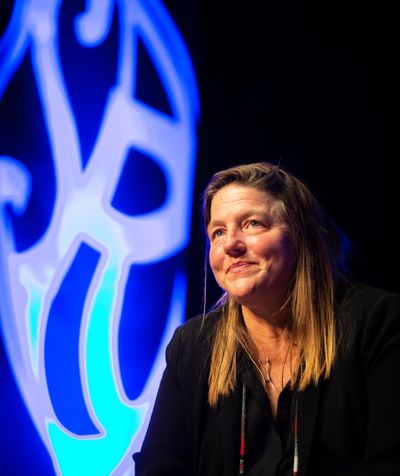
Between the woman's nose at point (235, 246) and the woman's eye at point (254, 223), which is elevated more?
the woman's eye at point (254, 223)

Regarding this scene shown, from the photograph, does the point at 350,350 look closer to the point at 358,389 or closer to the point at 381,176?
the point at 358,389

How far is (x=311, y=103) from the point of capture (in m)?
2.57

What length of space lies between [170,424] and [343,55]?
1.89m

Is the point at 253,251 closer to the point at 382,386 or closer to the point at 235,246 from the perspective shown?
the point at 235,246

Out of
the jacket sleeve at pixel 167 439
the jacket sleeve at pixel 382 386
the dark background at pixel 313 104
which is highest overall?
the dark background at pixel 313 104

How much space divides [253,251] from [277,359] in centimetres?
32

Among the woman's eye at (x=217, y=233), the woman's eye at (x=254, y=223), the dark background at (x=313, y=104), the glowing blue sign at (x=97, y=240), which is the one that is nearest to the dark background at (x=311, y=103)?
the dark background at (x=313, y=104)

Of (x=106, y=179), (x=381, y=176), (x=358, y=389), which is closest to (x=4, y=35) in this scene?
(x=106, y=179)

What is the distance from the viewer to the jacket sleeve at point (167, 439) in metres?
1.51

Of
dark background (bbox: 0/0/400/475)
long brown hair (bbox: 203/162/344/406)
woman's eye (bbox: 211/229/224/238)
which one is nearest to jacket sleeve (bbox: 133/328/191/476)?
long brown hair (bbox: 203/162/344/406)

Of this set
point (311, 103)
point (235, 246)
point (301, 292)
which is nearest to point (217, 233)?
point (235, 246)

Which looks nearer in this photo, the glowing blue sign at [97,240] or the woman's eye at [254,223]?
the woman's eye at [254,223]

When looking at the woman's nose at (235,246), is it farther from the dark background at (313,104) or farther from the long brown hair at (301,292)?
the dark background at (313,104)

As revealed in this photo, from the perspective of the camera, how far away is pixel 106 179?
2258mm
